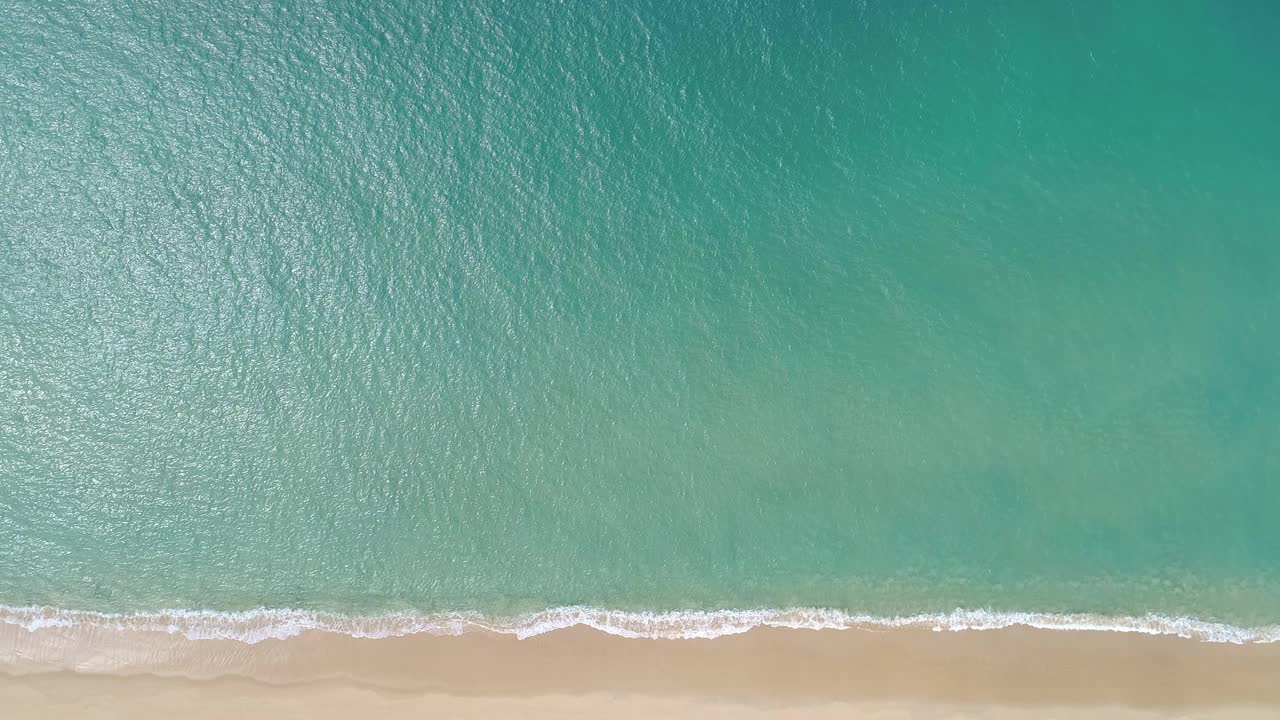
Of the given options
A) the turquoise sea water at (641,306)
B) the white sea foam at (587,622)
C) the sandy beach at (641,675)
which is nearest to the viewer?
the sandy beach at (641,675)

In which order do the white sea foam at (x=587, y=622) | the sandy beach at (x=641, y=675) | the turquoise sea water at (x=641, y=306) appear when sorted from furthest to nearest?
the turquoise sea water at (x=641, y=306), the white sea foam at (x=587, y=622), the sandy beach at (x=641, y=675)

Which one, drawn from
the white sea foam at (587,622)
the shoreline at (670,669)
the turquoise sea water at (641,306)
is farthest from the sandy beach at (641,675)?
the turquoise sea water at (641,306)

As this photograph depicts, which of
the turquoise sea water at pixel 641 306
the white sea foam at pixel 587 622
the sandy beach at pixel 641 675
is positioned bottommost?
the sandy beach at pixel 641 675

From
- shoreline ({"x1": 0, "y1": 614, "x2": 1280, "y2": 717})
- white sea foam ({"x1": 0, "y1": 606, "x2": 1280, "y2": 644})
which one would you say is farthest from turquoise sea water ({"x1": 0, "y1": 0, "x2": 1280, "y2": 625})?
shoreline ({"x1": 0, "y1": 614, "x2": 1280, "y2": 717})

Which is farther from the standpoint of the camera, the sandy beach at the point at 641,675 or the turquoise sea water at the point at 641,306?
the turquoise sea water at the point at 641,306

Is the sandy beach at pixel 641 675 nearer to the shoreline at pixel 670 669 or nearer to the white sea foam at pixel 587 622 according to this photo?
the shoreline at pixel 670 669

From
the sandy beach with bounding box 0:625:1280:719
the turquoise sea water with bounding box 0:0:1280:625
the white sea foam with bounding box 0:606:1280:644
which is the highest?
the turquoise sea water with bounding box 0:0:1280:625

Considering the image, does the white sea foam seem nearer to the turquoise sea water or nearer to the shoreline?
the shoreline

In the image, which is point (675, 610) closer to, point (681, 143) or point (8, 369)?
point (681, 143)
